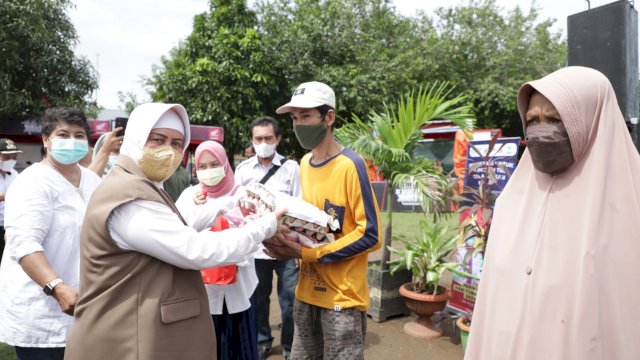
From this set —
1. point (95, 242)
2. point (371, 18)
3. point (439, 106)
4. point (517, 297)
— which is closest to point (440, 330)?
point (439, 106)

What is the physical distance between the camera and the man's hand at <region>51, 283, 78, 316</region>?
1.95 metres

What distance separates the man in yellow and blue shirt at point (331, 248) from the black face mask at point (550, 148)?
884 millimetres

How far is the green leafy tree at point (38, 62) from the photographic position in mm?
10602

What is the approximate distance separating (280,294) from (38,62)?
11743 millimetres

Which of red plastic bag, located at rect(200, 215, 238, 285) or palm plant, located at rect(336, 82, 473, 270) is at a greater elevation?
palm plant, located at rect(336, 82, 473, 270)

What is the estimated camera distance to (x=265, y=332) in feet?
12.5

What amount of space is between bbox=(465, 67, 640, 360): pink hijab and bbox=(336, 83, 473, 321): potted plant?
2.48 meters

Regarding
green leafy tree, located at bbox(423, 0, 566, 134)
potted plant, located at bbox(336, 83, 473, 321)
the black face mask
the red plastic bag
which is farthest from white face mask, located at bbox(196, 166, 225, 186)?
green leafy tree, located at bbox(423, 0, 566, 134)

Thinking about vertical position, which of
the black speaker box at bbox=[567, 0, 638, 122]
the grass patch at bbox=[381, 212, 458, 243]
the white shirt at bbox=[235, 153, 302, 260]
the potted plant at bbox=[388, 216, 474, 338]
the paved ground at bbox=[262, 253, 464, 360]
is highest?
the black speaker box at bbox=[567, 0, 638, 122]

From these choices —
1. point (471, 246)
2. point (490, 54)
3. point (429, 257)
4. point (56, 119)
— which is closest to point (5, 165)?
point (56, 119)

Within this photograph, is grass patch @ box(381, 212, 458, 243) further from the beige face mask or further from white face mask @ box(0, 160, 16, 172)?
the beige face mask

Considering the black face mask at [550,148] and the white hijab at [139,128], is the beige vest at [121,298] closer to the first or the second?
the white hijab at [139,128]

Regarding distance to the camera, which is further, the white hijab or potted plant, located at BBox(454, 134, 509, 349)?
potted plant, located at BBox(454, 134, 509, 349)

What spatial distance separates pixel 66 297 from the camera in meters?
1.96
